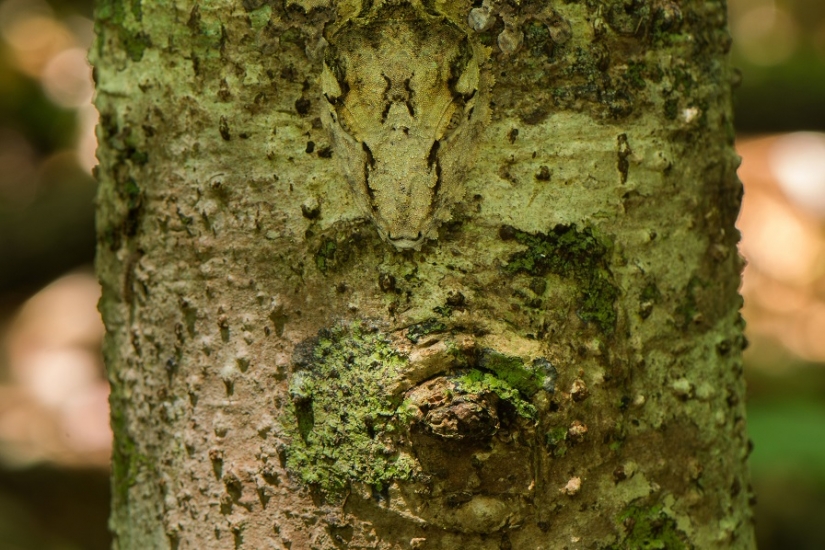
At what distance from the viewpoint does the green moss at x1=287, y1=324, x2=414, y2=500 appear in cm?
67

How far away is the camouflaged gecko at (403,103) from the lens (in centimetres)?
67

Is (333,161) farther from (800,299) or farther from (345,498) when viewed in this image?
(800,299)

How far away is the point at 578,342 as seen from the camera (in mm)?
695

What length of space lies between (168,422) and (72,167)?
3.25 m

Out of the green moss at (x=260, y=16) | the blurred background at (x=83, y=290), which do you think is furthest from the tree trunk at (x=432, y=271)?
the blurred background at (x=83, y=290)

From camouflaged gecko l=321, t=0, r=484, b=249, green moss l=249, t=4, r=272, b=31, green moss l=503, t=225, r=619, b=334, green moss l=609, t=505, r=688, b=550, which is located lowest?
green moss l=609, t=505, r=688, b=550

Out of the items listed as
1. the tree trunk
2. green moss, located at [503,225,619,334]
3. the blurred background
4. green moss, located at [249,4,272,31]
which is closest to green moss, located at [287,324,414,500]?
the tree trunk

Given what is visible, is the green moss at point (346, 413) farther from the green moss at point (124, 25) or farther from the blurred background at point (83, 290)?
the blurred background at point (83, 290)

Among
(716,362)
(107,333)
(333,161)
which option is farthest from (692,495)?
(107,333)

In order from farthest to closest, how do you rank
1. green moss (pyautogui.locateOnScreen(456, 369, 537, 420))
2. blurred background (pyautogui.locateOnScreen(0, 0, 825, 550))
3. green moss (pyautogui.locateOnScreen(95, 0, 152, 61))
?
blurred background (pyautogui.locateOnScreen(0, 0, 825, 550)) → green moss (pyautogui.locateOnScreen(95, 0, 152, 61)) → green moss (pyautogui.locateOnScreen(456, 369, 537, 420))

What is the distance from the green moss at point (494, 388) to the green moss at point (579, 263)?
86mm

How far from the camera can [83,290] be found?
11.7 feet

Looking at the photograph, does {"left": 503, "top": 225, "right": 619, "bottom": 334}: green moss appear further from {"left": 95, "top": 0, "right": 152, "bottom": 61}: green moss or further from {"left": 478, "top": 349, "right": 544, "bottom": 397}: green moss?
{"left": 95, "top": 0, "right": 152, "bottom": 61}: green moss

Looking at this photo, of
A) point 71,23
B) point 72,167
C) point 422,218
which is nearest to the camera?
point 422,218
